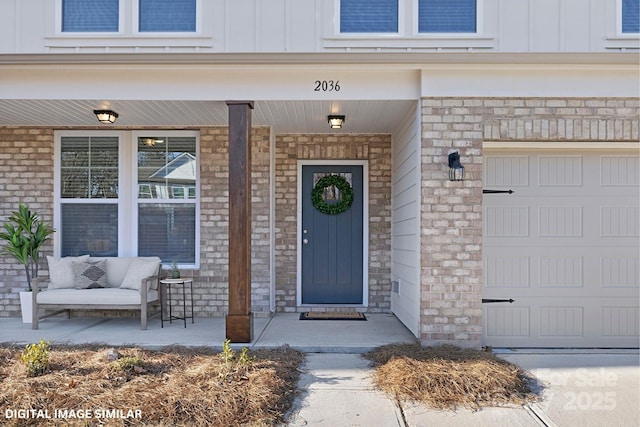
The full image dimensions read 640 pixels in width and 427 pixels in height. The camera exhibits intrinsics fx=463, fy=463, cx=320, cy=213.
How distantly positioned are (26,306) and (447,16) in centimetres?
583

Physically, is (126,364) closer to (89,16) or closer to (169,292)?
(169,292)

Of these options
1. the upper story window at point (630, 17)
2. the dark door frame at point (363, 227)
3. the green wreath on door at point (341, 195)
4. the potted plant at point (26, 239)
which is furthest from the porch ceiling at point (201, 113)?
the upper story window at point (630, 17)

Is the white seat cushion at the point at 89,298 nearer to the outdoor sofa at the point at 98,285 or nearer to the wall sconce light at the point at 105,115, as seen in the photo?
the outdoor sofa at the point at 98,285

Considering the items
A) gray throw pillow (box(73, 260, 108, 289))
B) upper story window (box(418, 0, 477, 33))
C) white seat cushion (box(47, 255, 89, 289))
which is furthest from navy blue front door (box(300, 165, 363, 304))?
white seat cushion (box(47, 255, 89, 289))

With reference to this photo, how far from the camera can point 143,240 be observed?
616cm

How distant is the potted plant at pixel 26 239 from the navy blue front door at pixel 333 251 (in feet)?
11.0

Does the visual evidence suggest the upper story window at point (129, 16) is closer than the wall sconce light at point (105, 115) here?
Yes

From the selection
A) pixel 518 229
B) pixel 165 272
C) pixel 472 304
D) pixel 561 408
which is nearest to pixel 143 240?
pixel 165 272

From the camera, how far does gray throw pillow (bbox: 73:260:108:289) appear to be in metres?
5.61

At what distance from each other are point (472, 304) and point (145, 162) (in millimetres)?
4447

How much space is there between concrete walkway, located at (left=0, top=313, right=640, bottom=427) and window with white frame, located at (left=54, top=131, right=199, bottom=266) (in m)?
1.01

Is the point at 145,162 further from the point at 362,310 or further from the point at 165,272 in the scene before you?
the point at 362,310

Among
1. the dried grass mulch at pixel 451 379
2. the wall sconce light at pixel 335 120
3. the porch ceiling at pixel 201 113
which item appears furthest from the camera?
the wall sconce light at pixel 335 120

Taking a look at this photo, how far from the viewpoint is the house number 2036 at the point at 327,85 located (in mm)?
4836
